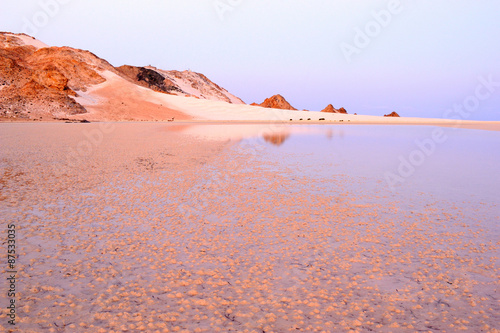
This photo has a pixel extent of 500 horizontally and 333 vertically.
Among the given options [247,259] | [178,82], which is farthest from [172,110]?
[178,82]

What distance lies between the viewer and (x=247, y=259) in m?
3.73

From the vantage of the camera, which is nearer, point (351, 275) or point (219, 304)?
point (219, 304)

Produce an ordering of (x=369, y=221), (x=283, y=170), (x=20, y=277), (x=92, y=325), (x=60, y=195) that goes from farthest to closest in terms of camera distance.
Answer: (x=283, y=170), (x=60, y=195), (x=369, y=221), (x=20, y=277), (x=92, y=325)

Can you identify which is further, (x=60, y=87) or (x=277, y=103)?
(x=277, y=103)

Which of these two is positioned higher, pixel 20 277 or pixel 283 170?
pixel 283 170

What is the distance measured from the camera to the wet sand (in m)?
2.72

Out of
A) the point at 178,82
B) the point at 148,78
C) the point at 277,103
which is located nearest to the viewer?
the point at 148,78

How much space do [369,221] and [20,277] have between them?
411cm

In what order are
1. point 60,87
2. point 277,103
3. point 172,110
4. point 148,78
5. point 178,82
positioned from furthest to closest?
point 277,103 → point 178,82 → point 148,78 → point 172,110 → point 60,87

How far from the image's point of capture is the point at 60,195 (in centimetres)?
627

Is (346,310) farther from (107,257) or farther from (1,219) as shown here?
(1,219)

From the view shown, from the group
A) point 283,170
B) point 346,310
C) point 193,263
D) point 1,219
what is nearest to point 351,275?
point 346,310

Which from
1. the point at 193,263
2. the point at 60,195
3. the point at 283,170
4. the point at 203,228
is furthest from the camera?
the point at 283,170

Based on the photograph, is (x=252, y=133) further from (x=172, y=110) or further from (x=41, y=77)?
(x=41, y=77)
